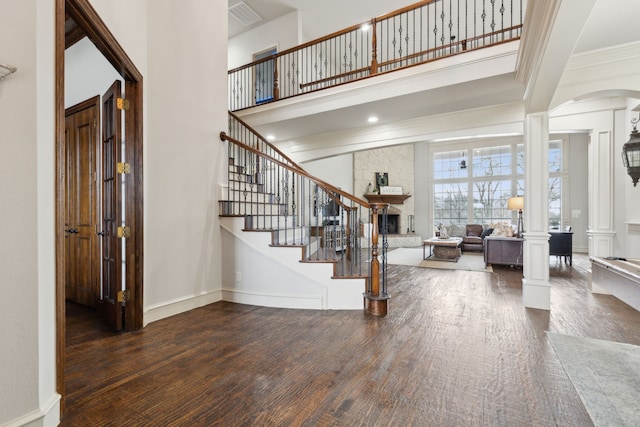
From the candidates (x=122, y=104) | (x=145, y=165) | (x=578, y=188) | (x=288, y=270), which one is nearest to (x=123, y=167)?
(x=145, y=165)

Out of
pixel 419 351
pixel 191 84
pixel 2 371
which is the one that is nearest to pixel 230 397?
pixel 2 371

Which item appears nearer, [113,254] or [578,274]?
[113,254]

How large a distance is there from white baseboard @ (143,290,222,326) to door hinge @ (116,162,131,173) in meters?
1.30

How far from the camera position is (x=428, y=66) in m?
3.94

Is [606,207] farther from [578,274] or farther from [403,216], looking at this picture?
[403,216]

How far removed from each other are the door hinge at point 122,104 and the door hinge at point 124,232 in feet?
3.52

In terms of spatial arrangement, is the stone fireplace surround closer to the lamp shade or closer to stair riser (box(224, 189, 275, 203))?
the lamp shade

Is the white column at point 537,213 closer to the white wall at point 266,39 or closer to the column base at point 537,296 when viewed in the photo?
the column base at point 537,296

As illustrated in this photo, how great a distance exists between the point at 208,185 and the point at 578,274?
639 cm

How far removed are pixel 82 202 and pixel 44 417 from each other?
2.68 metres

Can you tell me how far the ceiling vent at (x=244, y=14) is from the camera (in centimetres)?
674

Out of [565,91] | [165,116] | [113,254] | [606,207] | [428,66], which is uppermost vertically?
[428,66]

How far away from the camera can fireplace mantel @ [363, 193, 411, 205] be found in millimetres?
10211

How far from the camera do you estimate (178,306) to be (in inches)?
124
